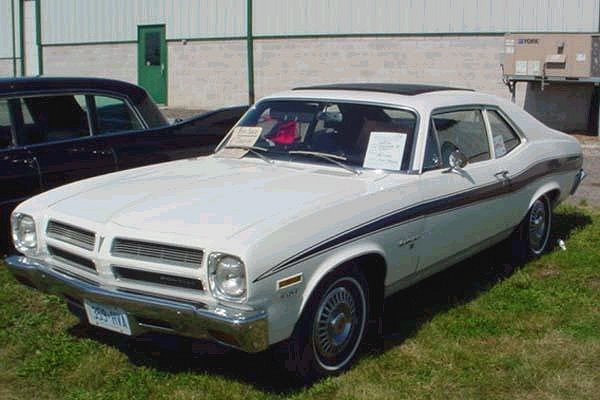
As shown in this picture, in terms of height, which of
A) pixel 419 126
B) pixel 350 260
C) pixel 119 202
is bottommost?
pixel 350 260

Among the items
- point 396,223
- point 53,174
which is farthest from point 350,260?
point 53,174

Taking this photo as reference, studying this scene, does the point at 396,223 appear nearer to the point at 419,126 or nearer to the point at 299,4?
the point at 419,126

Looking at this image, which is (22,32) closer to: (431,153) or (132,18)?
(132,18)

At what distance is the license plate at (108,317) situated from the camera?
421 cm

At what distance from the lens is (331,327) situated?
438 cm

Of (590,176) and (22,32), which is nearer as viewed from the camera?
(590,176)

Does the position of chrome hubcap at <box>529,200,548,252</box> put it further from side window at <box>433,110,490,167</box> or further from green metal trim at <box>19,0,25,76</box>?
green metal trim at <box>19,0,25,76</box>

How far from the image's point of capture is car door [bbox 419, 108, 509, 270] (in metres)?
5.12

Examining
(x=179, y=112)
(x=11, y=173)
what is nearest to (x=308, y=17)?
(x=179, y=112)

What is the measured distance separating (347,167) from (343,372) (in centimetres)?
129

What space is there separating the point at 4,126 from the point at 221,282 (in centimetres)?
348

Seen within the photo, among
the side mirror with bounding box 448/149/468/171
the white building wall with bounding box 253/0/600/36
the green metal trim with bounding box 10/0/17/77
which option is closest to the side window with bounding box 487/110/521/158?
the side mirror with bounding box 448/149/468/171

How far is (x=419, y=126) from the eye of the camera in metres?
5.31

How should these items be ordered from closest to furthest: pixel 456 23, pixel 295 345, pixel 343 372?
1. pixel 295 345
2. pixel 343 372
3. pixel 456 23
